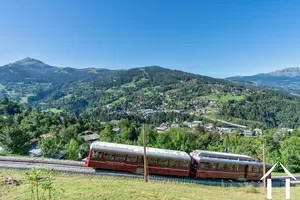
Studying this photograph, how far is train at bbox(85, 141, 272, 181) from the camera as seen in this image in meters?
18.7

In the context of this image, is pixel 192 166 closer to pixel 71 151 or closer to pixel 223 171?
pixel 223 171

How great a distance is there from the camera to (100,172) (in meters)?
17.9

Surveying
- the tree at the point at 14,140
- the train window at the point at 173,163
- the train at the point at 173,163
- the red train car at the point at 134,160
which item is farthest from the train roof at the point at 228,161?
the tree at the point at 14,140

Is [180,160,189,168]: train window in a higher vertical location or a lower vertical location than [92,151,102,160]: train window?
lower

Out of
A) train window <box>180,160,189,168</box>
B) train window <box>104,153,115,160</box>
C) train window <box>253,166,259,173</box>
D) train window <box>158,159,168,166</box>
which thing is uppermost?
train window <box>104,153,115,160</box>

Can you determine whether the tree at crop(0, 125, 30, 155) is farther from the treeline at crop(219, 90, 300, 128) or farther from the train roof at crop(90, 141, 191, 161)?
the treeline at crop(219, 90, 300, 128)

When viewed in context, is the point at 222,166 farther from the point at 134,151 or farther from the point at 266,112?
the point at 266,112

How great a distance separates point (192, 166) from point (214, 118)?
128m

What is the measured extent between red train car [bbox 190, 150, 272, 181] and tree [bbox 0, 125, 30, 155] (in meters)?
27.9

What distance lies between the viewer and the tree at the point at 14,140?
32.0 meters

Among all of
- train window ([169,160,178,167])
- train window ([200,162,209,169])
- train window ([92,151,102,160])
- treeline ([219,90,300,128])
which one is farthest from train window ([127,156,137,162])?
treeline ([219,90,300,128])

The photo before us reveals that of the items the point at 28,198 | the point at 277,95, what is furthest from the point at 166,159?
the point at 277,95

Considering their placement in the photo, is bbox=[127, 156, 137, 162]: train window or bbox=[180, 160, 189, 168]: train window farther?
bbox=[180, 160, 189, 168]: train window

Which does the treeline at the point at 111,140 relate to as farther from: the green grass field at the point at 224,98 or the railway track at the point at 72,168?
the green grass field at the point at 224,98
